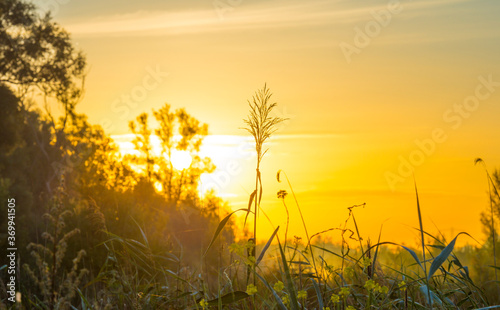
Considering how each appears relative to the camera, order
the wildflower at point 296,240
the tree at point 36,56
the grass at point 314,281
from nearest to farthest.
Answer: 1. the grass at point 314,281
2. the wildflower at point 296,240
3. the tree at point 36,56

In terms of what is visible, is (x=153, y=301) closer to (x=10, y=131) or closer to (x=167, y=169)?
(x=10, y=131)

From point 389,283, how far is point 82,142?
32.6 meters

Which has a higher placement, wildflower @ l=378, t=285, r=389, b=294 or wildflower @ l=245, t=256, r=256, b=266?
wildflower @ l=245, t=256, r=256, b=266

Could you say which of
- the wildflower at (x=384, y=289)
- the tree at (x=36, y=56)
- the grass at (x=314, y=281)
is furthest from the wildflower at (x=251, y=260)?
the tree at (x=36, y=56)

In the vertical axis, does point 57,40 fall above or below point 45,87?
above

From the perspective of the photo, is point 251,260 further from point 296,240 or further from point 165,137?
point 165,137

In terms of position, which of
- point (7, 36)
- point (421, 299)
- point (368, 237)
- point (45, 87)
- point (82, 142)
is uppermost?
point (7, 36)

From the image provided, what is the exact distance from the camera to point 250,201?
10.3ft

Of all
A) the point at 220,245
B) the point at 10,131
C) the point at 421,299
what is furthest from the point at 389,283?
the point at 10,131

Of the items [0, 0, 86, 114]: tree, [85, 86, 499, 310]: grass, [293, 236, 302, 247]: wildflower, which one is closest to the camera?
[85, 86, 499, 310]: grass

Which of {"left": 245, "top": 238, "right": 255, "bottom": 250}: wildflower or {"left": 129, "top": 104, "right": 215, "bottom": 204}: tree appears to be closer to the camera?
{"left": 245, "top": 238, "right": 255, "bottom": 250}: wildflower

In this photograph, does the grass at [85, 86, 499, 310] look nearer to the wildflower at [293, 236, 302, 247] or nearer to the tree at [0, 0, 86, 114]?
the wildflower at [293, 236, 302, 247]

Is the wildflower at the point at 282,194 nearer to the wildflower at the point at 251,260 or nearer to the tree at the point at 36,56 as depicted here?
the wildflower at the point at 251,260

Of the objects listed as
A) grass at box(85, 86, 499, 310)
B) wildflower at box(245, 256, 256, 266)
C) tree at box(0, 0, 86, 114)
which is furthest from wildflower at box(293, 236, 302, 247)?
tree at box(0, 0, 86, 114)
